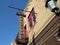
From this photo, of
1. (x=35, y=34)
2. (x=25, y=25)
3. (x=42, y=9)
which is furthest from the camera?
(x=25, y=25)

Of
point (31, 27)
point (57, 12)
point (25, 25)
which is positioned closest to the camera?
point (57, 12)

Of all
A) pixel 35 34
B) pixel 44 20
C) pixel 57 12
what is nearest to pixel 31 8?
pixel 35 34

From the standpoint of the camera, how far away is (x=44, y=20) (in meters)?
19.2

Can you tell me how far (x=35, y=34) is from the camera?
21562 mm

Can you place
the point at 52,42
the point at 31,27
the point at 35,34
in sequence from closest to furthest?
the point at 52,42
the point at 35,34
the point at 31,27

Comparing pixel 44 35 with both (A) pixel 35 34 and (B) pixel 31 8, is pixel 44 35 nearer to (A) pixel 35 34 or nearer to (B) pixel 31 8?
(A) pixel 35 34

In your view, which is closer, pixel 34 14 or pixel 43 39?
pixel 43 39

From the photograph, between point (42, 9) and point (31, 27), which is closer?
point (42, 9)

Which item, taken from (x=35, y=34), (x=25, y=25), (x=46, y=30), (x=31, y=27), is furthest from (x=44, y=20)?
(x=25, y=25)

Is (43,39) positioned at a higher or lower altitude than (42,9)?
lower

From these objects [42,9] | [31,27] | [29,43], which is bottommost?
[29,43]

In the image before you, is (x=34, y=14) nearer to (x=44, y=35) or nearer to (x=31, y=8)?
(x=31, y=8)

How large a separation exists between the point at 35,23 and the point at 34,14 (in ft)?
2.88

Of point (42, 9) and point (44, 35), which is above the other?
point (42, 9)
